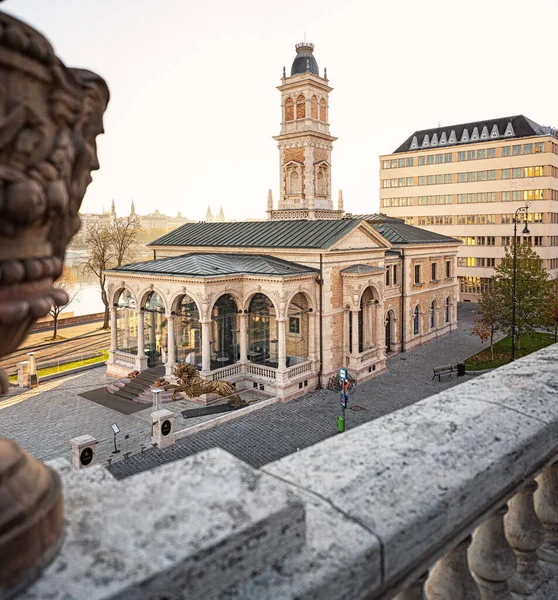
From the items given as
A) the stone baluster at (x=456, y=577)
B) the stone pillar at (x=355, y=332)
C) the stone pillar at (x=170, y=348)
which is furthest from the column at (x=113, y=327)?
the stone baluster at (x=456, y=577)

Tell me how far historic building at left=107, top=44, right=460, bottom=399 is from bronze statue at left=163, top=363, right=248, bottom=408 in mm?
576

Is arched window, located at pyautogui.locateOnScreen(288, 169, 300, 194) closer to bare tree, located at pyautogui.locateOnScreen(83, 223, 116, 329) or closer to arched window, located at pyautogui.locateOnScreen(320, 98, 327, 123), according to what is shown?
arched window, located at pyautogui.locateOnScreen(320, 98, 327, 123)

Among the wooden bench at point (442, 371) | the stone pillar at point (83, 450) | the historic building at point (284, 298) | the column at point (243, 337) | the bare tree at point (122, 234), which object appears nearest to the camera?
the stone pillar at point (83, 450)

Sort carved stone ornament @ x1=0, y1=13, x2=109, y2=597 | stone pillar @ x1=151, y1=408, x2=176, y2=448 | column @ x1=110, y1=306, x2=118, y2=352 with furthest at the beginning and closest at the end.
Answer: column @ x1=110, y1=306, x2=118, y2=352, stone pillar @ x1=151, y1=408, x2=176, y2=448, carved stone ornament @ x1=0, y1=13, x2=109, y2=597

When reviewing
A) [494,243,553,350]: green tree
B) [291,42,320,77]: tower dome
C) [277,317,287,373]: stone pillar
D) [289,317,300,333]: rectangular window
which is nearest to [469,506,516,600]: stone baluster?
[277,317,287,373]: stone pillar

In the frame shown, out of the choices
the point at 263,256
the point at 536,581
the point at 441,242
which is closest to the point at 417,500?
the point at 536,581

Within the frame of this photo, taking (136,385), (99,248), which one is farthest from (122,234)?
(136,385)

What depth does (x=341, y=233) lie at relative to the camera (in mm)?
29312

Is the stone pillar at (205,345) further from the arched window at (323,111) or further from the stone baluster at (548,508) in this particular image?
the stone baluster at (548,508)

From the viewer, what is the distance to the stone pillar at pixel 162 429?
2019 cm

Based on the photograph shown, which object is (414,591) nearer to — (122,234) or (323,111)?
(323,111)

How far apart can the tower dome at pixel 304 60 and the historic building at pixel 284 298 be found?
10 cm

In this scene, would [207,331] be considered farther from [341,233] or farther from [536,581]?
[536,581]

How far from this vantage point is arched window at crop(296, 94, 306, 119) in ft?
119
